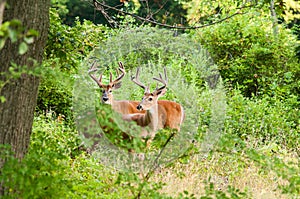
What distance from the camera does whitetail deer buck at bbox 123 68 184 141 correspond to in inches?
257

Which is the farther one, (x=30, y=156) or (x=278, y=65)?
(x=278, y=65)

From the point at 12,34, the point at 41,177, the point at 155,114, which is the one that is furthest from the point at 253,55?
the point at 12,34

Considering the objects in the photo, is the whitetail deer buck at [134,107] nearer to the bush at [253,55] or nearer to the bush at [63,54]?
the bush at [63,54]

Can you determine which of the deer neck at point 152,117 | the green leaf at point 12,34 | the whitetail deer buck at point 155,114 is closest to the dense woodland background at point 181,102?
the green leaf at point 12,34

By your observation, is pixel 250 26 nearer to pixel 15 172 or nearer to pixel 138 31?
pixel 138 31

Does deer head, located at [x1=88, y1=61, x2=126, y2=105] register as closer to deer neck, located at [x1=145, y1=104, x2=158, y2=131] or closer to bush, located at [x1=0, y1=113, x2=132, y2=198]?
deer neck, located at [x1=145, y1=104, x2=158, y2=131]

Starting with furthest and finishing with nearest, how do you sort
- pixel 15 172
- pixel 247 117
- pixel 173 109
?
pixel 247 117
pixel 173 109
pixel 15 172

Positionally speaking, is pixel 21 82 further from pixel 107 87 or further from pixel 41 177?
pixel 107 87

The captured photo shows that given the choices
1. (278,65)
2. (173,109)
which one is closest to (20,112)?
(173,109)

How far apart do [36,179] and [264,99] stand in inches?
264

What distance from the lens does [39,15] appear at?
12.8 ft

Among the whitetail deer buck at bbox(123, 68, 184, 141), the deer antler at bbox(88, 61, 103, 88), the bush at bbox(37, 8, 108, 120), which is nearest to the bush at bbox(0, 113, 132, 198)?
the bush at bbox(37, 8, 108, 120)

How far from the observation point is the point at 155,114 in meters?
6.75

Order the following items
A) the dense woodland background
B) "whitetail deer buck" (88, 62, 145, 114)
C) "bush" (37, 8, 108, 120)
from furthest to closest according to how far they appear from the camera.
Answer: "whitetail deer buck" (88, 62, 145, 114)
"bush" (37, 8, 108, 120)
the dense woodland background
